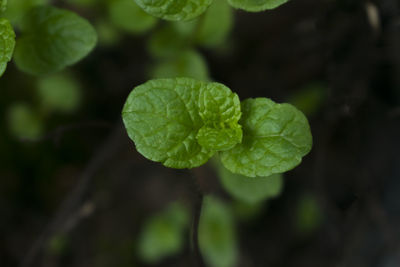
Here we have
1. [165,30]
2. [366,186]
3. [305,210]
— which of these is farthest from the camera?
[305,210]

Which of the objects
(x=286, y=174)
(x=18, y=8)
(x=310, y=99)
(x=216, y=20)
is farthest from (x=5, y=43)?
(x=286, y=174)

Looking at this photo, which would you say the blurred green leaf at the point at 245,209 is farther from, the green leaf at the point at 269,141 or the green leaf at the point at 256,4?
the green leaf at the point at 256,4

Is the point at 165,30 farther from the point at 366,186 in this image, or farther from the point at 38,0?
the point at 366,186

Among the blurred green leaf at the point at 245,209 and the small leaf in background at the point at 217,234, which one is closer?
the small leaf in background at the point at 217,234

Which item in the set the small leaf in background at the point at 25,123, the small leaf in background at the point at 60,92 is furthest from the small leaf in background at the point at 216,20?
the small leaf in background at the point at 25,123

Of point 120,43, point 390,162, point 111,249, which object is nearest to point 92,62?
point 120,43

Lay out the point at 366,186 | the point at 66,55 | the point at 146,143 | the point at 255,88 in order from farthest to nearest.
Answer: the point at 255,88 < the point at 366,186 < the point at 66,55 < the point at 146,143

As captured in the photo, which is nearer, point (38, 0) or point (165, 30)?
point (38, 0)
